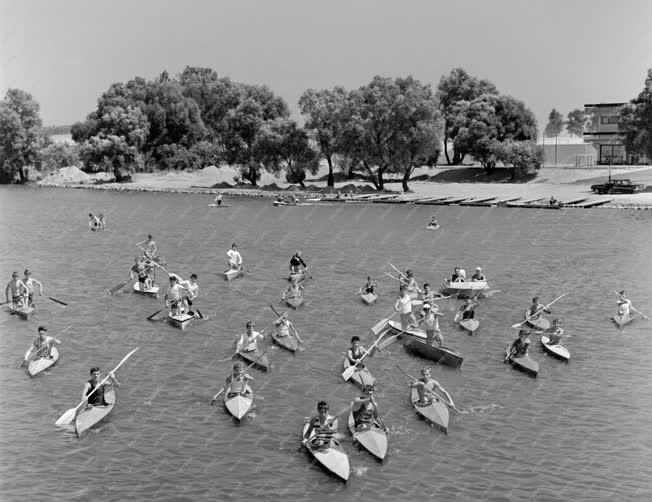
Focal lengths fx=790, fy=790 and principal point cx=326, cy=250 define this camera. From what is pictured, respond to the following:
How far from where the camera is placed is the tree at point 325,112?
11739 cm

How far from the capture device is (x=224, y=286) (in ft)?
178

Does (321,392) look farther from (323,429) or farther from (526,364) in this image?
(526,364)

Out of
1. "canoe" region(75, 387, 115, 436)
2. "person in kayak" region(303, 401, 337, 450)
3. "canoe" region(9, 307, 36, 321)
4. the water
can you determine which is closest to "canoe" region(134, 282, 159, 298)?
the water

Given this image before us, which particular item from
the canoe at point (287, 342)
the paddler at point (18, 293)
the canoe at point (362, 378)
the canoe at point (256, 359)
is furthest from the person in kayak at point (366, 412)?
the paddler at point (18, 293)

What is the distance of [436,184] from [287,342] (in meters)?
92.5

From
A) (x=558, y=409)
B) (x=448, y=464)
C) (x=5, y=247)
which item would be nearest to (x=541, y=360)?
(x=558, y=409)

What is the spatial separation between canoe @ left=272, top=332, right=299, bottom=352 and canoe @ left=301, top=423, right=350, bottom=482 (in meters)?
11.8

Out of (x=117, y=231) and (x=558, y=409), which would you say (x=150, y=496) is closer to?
(x=558, y=409)

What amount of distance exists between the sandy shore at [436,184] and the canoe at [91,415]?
84762 millimetres

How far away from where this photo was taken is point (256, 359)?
34844 mm

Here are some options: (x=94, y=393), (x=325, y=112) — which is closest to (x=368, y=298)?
(x=94, y=393)

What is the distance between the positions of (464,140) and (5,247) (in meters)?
77.4

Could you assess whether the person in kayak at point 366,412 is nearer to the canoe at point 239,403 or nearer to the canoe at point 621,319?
the canoe at point 239,403

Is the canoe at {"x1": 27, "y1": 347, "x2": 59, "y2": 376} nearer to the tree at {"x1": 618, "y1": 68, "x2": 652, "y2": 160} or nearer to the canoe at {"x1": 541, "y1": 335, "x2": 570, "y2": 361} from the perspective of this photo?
the canoe at {"x1": 541, "y1": 335, "x2": 570, "y2": 361}
